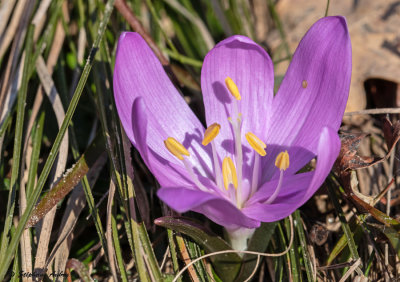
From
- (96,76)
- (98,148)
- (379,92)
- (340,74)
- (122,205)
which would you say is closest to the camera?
(340,74)

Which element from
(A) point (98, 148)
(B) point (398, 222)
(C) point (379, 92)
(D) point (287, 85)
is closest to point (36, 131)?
(A) point (98, 148)

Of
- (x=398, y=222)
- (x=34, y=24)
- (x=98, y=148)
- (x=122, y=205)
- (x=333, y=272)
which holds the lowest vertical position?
(x=333, y=272)

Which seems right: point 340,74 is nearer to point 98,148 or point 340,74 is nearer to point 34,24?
point 98,148

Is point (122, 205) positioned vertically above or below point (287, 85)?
below

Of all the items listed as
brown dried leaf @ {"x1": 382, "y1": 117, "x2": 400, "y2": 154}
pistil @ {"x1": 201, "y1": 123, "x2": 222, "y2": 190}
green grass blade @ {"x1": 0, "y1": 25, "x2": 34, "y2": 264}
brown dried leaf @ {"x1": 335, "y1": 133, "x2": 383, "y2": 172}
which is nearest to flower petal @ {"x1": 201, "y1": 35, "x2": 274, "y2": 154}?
pistil @ {"x1": 201, "y1": 123, "x2": 222, "y2": 190}

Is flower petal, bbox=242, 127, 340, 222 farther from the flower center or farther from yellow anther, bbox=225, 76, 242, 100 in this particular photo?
yellow anther, bbox=225, 76, 242, 100

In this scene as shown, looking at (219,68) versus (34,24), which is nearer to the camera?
(219,68)

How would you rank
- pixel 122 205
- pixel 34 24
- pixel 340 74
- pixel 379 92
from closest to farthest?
pixel 340 74 → pixel 122 205 → pixel 34 24 → pixel 379 92

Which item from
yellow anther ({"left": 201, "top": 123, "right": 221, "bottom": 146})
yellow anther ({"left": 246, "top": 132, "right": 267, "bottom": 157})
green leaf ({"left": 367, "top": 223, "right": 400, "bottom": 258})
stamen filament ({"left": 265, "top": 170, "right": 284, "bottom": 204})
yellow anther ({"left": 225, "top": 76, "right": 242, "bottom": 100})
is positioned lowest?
green leaf ({"left": 367, "top": 223, "right": 400, "bottom": 258})

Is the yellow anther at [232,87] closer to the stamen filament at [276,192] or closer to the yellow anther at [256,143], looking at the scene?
the yellow anther at [256,143]
